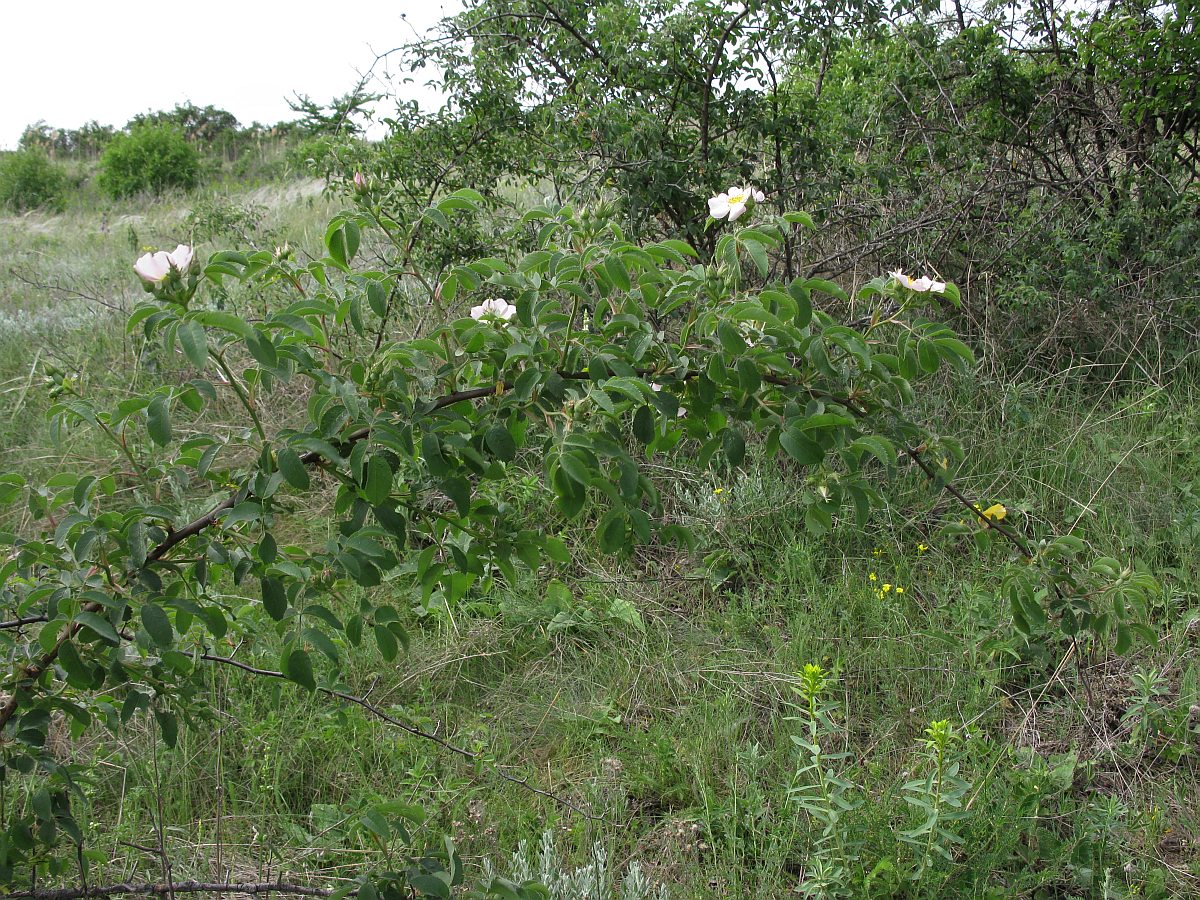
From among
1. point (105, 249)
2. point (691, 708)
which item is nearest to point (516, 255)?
point (691, 708)

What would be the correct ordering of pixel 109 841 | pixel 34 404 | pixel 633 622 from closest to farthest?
pixel 109 841 → pixel 633 622 → pixel 34 404

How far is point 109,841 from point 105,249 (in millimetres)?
7614

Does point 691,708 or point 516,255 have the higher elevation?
point 516,255

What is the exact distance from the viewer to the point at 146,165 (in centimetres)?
1215

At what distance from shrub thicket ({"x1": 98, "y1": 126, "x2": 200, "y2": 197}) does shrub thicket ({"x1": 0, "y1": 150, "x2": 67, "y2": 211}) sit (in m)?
0.86

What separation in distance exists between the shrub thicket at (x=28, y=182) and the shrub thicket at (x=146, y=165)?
2.81 ft

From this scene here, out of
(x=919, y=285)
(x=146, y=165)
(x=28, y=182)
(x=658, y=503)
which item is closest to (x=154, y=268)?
(x=658, y=503)

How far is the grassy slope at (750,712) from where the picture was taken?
2.12 meters

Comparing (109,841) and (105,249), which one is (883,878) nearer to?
(109,841)

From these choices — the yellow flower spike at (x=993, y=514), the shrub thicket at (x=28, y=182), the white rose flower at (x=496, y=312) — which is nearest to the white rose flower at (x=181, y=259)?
the white rose flower at (x=496, y=312)

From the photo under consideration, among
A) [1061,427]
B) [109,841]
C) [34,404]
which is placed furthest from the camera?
[34,404]

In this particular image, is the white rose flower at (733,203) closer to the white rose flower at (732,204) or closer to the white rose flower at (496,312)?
the white rose flower at (732,204)

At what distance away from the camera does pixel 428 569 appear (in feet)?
4.83

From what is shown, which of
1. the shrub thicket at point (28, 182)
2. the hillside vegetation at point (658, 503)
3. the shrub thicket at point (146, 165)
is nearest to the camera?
the hillside vegetation at point (658, 503)
